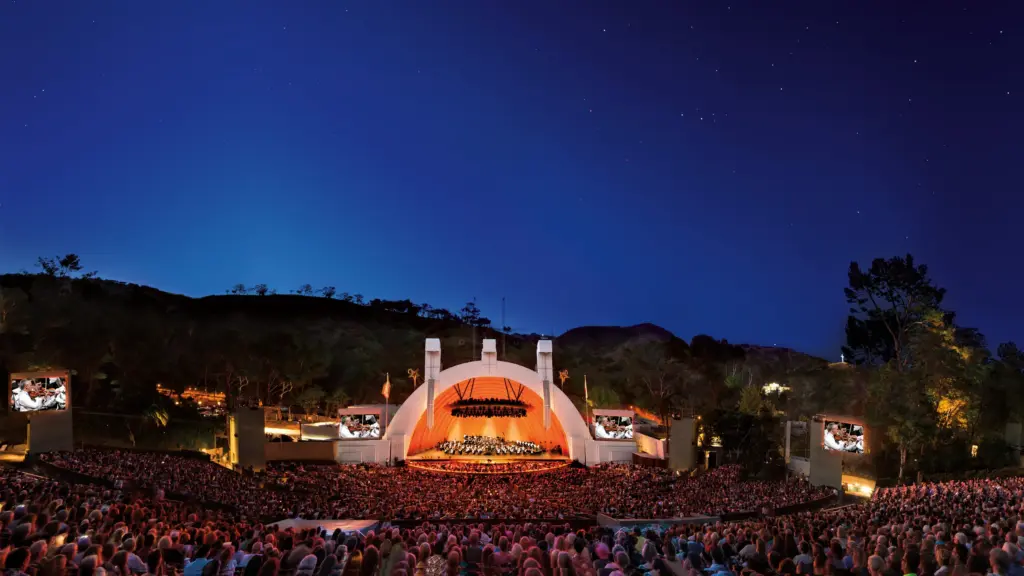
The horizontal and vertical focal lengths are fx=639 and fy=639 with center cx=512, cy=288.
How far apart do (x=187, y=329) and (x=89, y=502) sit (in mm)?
50782

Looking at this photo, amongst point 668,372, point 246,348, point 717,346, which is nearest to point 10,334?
point 246,348

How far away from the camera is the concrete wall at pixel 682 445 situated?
31500 millimetres

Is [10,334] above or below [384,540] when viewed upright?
above

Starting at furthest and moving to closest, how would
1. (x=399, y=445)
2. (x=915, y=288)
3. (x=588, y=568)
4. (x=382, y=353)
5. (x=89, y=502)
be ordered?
(x=382, y=353)
(x=915, y=288)
(x=399, y=445)
(x=89, y=502)
(x=588, y=568)

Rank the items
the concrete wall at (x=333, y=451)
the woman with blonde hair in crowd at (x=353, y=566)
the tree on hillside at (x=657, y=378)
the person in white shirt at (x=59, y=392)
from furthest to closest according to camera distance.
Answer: the tree on hillside at (x=657, y=378) < the concrete wall at (x=333, y=451) < the person in white shirt at (x=59, y=392) < the woman with blonde hair in crowd at (x=353, y=566)

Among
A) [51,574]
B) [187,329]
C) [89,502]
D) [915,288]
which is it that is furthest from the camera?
[187,329]

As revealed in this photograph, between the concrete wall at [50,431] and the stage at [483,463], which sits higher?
the concrete wall at [50,431]

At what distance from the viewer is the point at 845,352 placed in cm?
5447

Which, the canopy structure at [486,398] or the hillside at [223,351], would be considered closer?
the canopy structure at [486,398]

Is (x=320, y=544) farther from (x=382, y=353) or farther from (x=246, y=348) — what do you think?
(x=382, y=353)

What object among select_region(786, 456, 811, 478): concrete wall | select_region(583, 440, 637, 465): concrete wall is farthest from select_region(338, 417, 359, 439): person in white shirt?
select_region(786, 456, 811, 478): concrete wall

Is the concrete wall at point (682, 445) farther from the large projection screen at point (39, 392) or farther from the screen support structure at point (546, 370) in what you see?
the large projection screen at point (39, 392)

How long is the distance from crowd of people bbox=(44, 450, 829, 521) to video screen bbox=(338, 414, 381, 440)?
3.67m

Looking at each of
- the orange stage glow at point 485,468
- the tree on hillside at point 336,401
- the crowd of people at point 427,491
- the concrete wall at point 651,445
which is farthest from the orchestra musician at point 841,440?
the tree on hillside at point 336,401
